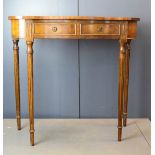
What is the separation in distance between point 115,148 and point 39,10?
3.98ft

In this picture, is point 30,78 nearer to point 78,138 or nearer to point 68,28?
point 68,28

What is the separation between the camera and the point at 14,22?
1674 millimetres

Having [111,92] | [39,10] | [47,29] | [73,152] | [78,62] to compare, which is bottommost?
[73,152]

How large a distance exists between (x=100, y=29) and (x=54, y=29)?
0.90 feet

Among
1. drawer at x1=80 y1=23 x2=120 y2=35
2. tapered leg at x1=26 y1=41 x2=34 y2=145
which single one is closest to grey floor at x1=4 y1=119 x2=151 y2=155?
tapered leg at x1=26 y1=41 x2=34 y2=145

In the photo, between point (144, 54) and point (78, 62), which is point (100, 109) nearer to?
point (78, 62)

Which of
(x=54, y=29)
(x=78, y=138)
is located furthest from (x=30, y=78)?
(x=78, y=138)

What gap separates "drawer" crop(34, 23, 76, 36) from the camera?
1.62 m

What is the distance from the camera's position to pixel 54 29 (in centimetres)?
162

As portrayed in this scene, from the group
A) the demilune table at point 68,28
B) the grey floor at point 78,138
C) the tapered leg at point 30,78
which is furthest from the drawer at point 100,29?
the grey floor at point 78,138

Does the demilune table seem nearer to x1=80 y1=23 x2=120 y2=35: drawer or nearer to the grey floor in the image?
x1=80 y1=23 x2=120 y2=35: drawer

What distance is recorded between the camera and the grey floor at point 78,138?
1.59 m

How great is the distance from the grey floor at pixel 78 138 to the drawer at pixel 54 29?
68 centimetres
